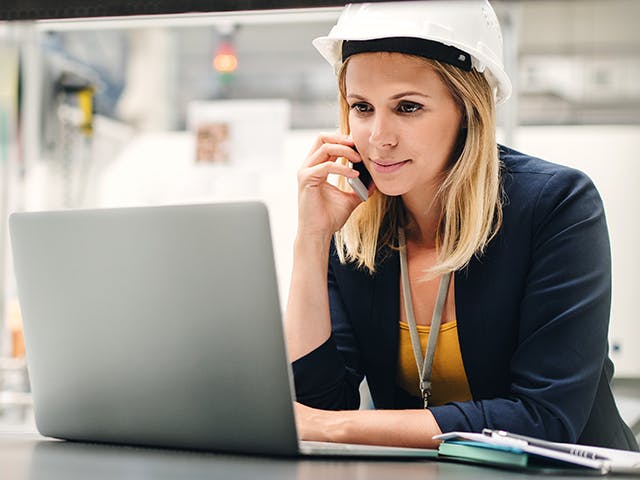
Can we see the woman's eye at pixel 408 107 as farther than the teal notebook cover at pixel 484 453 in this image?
Yes

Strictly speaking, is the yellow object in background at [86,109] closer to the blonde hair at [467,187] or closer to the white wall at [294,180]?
the white wall at [294,180]

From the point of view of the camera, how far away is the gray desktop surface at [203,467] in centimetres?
75

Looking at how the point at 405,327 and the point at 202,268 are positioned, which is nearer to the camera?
the point at 202,268

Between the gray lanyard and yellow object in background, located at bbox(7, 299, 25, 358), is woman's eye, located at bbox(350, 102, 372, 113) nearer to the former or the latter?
the gray lanyard

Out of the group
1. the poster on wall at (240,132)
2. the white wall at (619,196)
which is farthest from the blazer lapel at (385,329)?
the poster on wall at (240,132)

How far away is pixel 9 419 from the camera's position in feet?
8.41

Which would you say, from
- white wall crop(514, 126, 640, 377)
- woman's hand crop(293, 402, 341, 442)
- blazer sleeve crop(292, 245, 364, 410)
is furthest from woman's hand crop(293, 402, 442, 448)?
white wall crop(514, 126, 640, 377)

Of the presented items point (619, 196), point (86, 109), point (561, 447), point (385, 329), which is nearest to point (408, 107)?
point (385, 329)

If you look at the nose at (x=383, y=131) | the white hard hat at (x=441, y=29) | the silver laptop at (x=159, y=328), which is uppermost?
the white hard hat at (x=441, y=29)

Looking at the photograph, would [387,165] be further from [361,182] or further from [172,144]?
[172,144]

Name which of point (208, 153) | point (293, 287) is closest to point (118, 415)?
point (293, 287)

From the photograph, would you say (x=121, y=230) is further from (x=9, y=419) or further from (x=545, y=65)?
(x=545, y=65)

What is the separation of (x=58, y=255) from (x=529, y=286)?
681 millimetres

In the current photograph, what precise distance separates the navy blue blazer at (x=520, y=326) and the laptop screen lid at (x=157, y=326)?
1.12 feet
